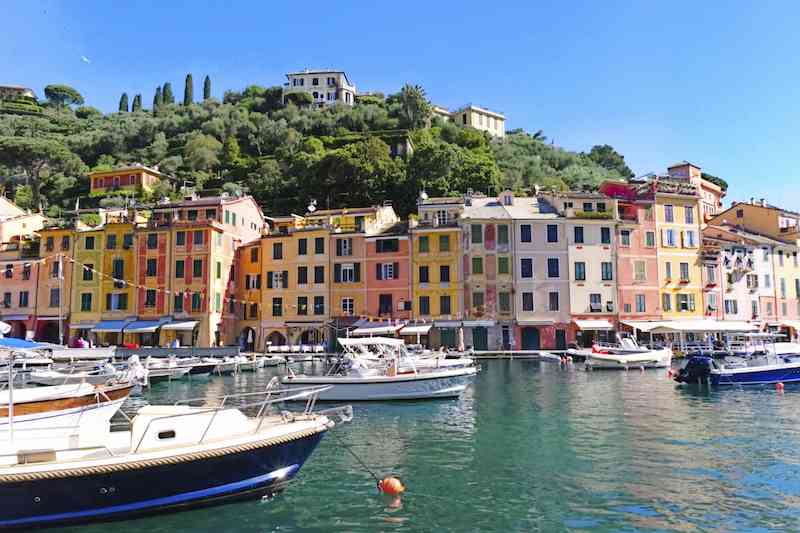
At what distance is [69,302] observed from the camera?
61469 mm

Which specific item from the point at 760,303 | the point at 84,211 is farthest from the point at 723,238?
the point at 84,211

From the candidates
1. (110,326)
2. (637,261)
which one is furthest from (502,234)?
(110,326)

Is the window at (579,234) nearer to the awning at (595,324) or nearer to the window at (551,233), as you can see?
the window at (551,233)

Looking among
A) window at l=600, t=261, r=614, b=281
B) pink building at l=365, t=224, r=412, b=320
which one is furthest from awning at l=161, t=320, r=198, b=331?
window at l=600, t=261, r=614, b=281

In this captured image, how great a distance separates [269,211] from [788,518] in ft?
255

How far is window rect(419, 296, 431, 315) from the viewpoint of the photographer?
57.8 metres

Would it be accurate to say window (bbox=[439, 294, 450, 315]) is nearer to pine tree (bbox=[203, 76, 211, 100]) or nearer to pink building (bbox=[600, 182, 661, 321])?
pink building (bbox=[600, 182, 661, 321])

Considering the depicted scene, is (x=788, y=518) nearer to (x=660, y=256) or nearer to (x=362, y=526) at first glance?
(x=362, y=526)

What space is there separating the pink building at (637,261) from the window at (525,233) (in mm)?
8078

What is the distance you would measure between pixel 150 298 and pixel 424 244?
2485cm

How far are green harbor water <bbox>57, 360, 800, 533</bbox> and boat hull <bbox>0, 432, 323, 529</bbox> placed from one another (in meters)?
0.30

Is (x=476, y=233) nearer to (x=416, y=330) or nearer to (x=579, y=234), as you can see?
(x=579, y=234)

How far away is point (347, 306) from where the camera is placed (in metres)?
59.4

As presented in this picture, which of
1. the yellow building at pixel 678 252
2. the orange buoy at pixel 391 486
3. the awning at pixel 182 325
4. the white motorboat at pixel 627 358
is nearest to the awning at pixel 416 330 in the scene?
the white motorboat at pixel 627 358
